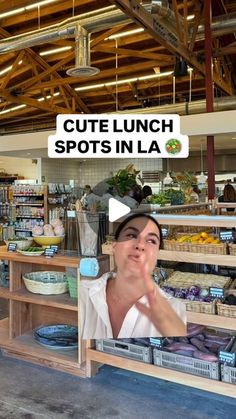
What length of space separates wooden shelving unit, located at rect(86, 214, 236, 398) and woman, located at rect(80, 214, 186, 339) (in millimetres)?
716

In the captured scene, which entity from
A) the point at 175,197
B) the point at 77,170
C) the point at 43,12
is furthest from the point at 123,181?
the point at 77,170

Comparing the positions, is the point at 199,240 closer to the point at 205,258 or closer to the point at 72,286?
the point at 205,258

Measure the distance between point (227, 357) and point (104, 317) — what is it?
6.08ft

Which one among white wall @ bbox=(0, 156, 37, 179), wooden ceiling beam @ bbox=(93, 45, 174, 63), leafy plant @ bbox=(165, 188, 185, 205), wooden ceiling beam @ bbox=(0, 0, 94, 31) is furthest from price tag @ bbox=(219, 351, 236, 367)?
white wall @ bbox=(0, 156, 37, 179)

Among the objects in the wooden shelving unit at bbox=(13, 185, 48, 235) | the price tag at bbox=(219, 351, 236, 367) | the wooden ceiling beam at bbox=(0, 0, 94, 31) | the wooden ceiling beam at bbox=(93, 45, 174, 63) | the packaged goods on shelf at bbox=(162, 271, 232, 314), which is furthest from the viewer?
the wooden shelving unit at bbox=(13, 185, 48, 235)

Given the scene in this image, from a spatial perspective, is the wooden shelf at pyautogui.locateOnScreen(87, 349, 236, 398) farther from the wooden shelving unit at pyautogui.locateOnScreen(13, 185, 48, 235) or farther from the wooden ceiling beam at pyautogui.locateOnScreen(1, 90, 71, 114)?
the wooden ceiling beam at pyautogui.locateOnScreen(1, 90, 71, 114)

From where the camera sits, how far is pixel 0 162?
16656mm

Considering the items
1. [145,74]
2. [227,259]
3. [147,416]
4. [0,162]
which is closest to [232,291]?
[227,259]

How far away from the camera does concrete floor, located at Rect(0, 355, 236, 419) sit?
2.64 metres

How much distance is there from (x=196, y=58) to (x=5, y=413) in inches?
248

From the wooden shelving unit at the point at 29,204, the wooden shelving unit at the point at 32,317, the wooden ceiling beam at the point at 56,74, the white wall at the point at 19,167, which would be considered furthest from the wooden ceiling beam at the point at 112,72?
the white wall at the point at 19,167

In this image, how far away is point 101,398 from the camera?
2.84m

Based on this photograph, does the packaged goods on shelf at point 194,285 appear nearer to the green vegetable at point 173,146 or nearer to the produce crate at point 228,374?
the produce crate at point 228,374

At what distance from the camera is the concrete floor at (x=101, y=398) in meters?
2.64
